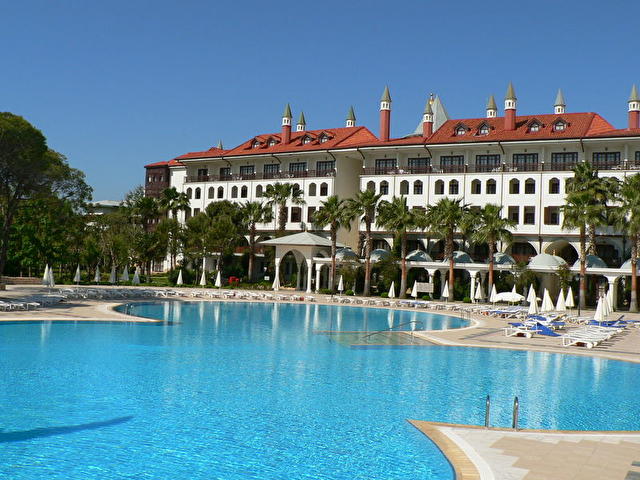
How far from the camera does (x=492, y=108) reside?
59.1 meters

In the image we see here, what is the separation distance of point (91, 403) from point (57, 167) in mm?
30336

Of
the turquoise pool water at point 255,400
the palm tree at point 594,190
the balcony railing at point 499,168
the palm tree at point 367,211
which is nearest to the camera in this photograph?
the turquoise pool water at point 255,400

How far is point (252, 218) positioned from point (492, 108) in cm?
2423

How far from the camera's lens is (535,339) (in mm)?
26203

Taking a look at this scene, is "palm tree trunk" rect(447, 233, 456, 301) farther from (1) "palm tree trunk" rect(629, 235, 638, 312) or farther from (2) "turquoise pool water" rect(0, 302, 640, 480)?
(2) "turquoise pool water" rect(0, 302, 640, 480)

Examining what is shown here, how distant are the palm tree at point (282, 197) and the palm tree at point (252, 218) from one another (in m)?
1.01

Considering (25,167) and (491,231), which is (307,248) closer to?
(491,231)

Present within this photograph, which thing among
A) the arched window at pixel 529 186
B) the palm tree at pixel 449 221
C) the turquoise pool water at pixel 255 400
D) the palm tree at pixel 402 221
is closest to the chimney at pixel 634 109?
the arched window at pixel 529 186

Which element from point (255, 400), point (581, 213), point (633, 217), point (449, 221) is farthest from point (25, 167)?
point (633, 217)

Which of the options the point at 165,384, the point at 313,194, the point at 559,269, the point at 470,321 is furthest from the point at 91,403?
the point at 313,194

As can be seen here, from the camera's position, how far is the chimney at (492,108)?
5906cm

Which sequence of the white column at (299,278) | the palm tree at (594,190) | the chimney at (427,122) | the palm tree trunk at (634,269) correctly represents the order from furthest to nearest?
the chimney at (427,122) → the white column at (299,278) → the palm tree at (594,190) → the palm tree trunk at (634,269)

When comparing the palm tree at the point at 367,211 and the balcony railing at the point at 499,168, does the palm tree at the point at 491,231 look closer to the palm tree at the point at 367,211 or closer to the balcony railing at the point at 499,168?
the palm tree at the point at 367,211

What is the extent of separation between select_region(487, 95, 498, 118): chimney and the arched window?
9581mm
